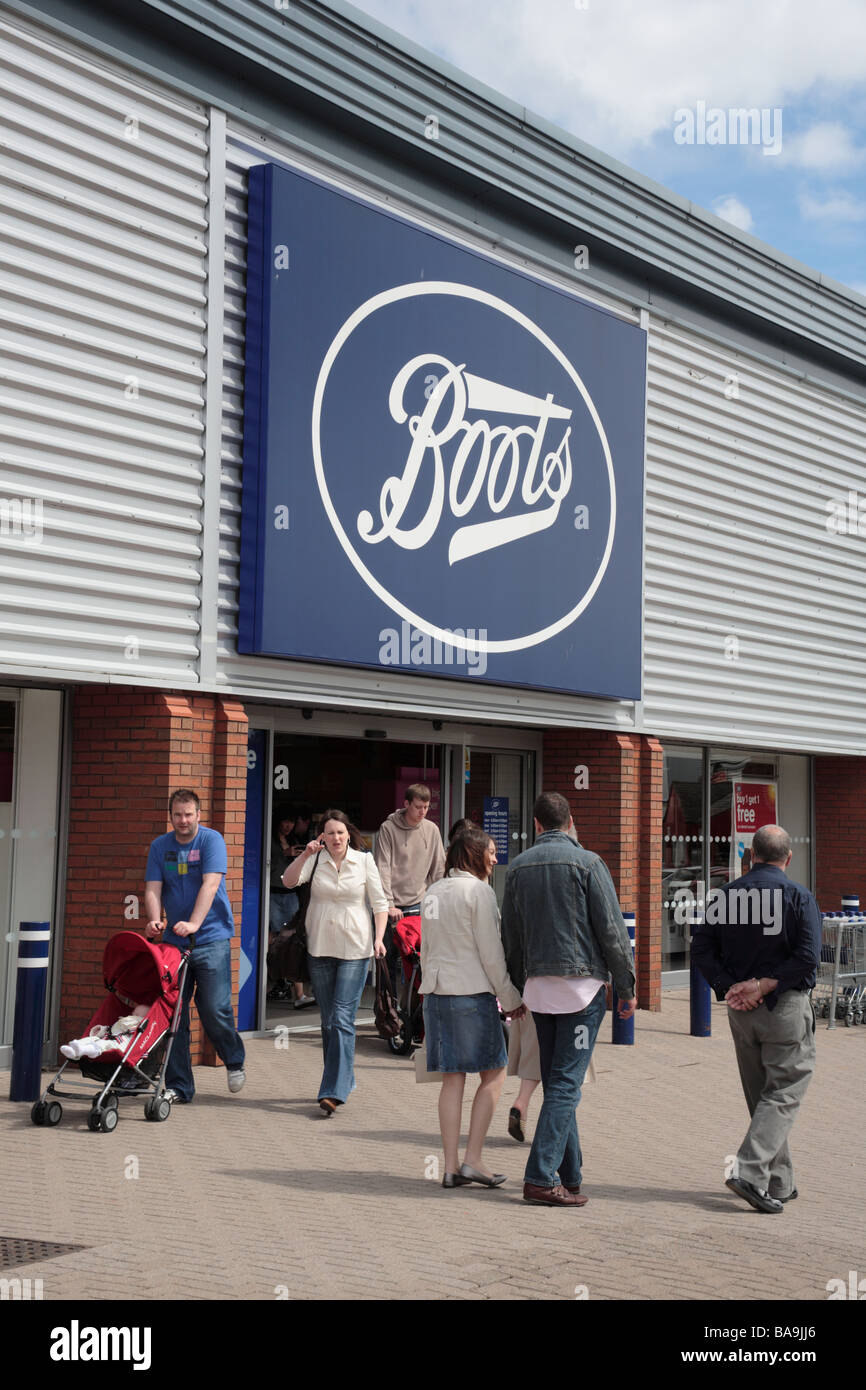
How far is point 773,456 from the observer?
1728cm

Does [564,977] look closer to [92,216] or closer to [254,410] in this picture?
[254,410]

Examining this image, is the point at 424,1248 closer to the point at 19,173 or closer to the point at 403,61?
the point at 19,173

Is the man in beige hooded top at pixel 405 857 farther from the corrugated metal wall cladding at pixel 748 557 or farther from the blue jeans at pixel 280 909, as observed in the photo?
the corrugated metal wall cladding at pixel 748 557

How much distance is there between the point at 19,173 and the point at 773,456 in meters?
10.3

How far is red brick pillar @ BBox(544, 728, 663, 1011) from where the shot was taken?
14.6m

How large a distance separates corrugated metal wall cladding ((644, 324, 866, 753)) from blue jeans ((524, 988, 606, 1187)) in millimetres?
8221

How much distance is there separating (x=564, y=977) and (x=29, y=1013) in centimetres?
358

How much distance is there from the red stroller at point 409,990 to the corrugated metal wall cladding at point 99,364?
8.41 ft

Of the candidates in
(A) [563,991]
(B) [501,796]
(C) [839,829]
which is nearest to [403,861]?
(B) [501,796]

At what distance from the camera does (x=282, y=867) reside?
39.8ft

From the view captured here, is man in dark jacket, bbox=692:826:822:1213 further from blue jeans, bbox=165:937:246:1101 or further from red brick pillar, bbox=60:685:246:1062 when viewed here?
red brick pillar, bbox=60:685:246:1062

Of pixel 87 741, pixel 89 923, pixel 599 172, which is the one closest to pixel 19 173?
pixel 87 741

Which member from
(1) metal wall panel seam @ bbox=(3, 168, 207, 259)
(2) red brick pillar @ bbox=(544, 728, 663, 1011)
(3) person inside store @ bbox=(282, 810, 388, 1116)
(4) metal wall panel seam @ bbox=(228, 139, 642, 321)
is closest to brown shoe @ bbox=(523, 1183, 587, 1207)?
(3) person inside store @ bbox=(282, 810, 388, 1116)

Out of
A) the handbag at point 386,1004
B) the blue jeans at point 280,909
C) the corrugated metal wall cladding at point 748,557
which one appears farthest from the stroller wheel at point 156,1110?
the corrugated metal wall cladding at point 748,557
